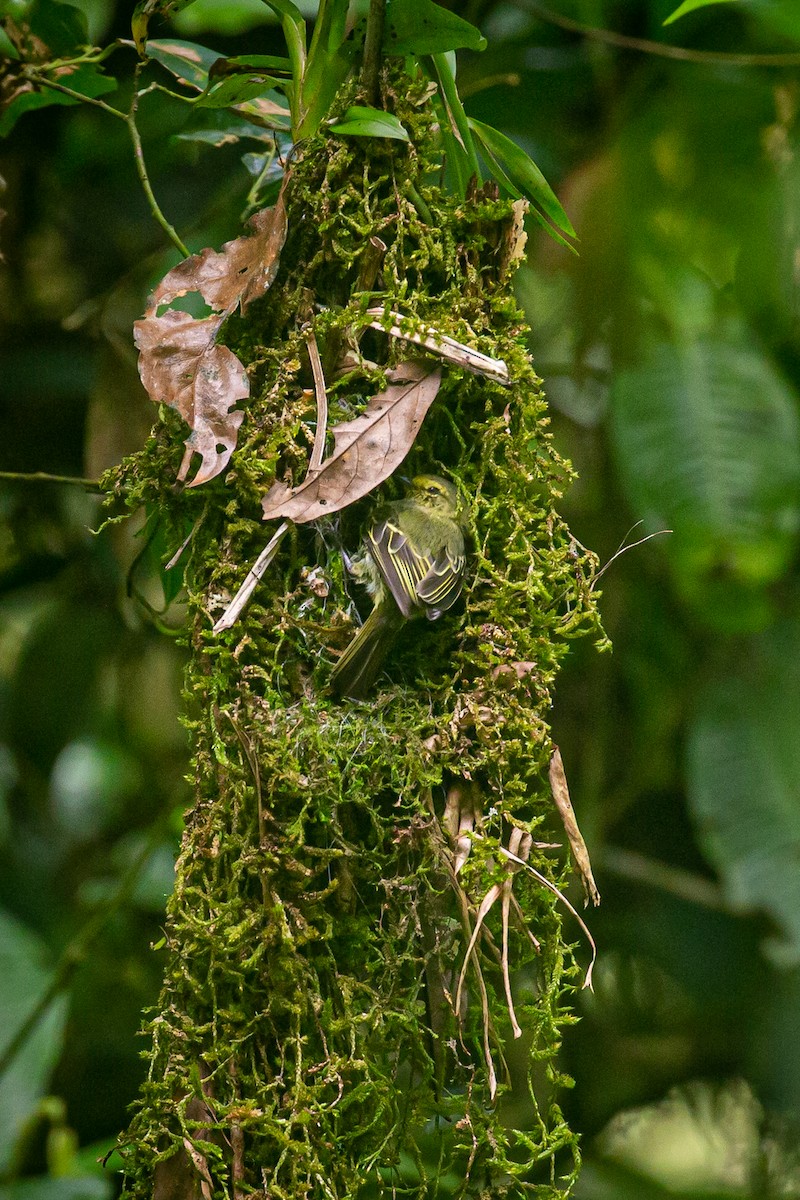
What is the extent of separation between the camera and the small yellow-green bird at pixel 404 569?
1277 millimetres

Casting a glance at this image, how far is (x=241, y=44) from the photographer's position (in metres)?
2.61

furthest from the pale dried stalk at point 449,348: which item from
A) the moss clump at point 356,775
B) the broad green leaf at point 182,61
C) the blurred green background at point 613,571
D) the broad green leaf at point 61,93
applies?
the blurred green background at point 613,571

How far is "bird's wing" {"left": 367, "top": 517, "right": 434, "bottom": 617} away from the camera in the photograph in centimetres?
126

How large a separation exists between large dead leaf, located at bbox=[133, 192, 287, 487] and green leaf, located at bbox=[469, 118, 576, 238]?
28cm

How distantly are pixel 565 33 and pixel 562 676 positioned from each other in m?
1.64

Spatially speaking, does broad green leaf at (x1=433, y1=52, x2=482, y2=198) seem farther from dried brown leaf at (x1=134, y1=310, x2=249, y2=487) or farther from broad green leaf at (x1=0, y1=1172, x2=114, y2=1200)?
broad green leaf at (x1=0, y1=1172, x2=114, y2=1200)

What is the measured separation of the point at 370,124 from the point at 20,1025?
6.35 ft

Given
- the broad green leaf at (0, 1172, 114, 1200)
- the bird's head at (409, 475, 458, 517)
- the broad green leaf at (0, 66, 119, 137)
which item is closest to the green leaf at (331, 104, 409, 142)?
the bird's head at (409, 475, 458, 517)

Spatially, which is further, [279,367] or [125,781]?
[125,781]

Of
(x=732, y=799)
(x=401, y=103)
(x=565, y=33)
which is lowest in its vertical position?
(x=732, y=799)

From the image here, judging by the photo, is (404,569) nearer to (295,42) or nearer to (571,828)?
(571,828)

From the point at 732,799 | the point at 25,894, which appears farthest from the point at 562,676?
the point at 25,894

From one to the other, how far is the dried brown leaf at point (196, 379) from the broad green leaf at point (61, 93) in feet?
2.37

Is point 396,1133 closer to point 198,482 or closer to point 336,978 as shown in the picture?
point 336,978
